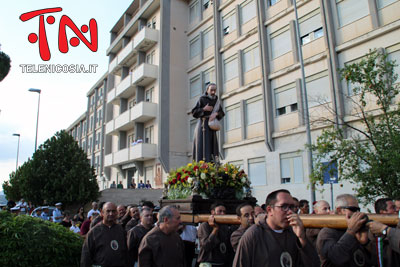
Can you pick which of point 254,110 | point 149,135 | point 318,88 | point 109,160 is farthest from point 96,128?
point 318,88

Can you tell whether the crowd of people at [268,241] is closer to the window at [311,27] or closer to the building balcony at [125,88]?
the window at [311,27]

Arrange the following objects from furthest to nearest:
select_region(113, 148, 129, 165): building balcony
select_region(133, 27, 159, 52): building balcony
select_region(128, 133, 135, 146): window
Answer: select_region(128, 133, 135, 146): window
select_region(113, 148, 129, 165): building balcony
select_region(133, 27, 159, 52): building balcony

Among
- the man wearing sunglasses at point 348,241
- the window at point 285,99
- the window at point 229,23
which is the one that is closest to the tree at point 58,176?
the window at point 285,99

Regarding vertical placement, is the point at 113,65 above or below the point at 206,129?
above

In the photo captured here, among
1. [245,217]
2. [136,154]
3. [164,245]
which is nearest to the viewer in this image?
[164,245]

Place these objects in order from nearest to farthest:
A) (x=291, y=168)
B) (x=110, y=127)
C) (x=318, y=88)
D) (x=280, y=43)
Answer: (x=318, y=88) → (x=291, y=168) → (x=280, y=43) → (x=110, y=127)

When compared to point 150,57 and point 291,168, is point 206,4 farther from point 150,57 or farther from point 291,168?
point 291,168

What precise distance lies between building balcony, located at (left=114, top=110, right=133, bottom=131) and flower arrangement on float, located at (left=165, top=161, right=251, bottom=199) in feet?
75.2

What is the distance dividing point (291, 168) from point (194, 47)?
13788 millimetres

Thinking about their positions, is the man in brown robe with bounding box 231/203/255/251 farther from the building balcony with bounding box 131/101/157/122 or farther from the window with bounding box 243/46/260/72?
the building balcony with bounding box 131/101/157/122

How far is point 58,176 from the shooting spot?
74.5 ft

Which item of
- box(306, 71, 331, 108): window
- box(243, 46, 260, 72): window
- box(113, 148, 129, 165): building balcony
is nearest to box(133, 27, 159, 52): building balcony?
box(113, 148, 129, 165): building balcony

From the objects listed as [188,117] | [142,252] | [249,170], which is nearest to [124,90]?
[188,117]

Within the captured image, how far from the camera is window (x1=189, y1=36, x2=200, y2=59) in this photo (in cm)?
2747
